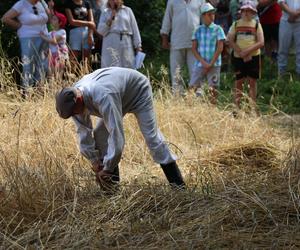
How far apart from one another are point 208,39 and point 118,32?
43.7 inches

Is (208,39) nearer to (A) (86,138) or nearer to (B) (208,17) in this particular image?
(B) (208,17)

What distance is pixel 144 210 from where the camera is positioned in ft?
13.4

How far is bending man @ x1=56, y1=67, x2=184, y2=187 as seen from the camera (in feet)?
13.4

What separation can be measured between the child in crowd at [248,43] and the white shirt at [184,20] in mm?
556

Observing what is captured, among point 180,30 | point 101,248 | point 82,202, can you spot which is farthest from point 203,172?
point 180,30

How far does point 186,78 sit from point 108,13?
236 centimetres

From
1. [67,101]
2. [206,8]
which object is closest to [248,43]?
[206,8]

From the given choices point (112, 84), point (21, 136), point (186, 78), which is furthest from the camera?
point (186, 78)

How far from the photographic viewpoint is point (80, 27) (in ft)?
27.8

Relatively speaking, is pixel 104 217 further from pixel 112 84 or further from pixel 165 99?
pixel 165 99

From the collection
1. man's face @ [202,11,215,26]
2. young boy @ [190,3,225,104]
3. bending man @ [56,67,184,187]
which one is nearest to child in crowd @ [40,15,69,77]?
young boy @ [190,3,225,104]

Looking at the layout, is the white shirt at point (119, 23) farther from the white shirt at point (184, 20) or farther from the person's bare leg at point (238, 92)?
the person's bare leg at point (238, 92)

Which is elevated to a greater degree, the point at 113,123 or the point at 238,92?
the point at 113,123

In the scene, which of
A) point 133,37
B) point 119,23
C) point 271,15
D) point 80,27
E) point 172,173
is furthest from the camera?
point 271,15
